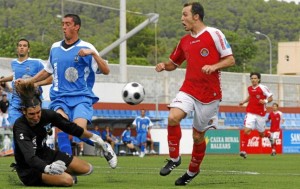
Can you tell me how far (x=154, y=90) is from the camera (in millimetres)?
59281

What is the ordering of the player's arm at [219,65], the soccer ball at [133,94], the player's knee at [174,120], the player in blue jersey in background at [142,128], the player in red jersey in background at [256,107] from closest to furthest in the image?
the player's arm at [219,65]
the player's knee at [174,120]
the soccer ball at [133,94]
the player in red jersey in background at [256,107]
the player in blue jersey in background at [142,128]

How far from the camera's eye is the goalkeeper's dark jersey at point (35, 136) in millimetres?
11055

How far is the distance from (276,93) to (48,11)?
83.0 metres

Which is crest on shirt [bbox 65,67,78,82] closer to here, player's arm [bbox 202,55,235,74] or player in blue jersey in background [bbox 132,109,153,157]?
player's arm [bbox 202,55,235,74]

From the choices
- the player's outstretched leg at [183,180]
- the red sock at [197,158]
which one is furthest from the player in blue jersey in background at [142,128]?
the player's outstretched leg at [183,180]

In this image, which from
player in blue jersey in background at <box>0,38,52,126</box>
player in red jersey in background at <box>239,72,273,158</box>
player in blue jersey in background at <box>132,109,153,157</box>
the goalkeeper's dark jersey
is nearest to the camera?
the goalkeeper's dark jersey

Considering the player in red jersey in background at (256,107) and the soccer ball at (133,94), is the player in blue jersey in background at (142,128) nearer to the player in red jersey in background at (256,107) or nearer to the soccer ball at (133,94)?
the player in red jersey in background at (256,107)

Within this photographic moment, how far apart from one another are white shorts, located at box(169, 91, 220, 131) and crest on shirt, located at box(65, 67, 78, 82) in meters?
1.49

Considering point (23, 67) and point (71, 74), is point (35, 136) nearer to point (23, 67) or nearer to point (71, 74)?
point (71, 74)

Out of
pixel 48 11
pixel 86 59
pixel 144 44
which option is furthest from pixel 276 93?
pixel 48 11

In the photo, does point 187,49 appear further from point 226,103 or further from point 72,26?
point 226,103

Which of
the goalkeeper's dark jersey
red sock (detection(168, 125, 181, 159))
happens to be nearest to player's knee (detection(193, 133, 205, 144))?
red sock (detection(168, 125, 181, 159))

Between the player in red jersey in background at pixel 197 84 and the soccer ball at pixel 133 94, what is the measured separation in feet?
33.6

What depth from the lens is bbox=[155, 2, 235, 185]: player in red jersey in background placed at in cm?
1260
